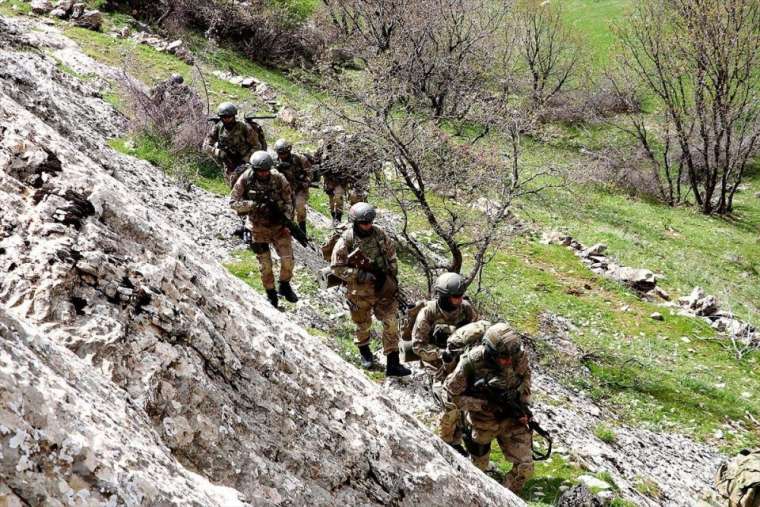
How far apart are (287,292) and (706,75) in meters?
22.1

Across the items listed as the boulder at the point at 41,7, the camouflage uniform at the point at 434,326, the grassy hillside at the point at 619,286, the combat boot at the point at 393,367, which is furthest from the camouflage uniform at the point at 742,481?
the boulder at the point at 41,7

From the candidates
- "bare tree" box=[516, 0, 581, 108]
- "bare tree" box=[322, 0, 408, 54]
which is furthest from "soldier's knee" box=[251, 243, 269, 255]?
"bare tree" box=[516, 0, 581, 108]

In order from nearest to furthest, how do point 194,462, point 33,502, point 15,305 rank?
point 33,502, point 15,305, point 194,462

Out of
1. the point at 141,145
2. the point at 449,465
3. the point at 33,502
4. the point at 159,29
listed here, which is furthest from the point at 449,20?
the point at 33,502

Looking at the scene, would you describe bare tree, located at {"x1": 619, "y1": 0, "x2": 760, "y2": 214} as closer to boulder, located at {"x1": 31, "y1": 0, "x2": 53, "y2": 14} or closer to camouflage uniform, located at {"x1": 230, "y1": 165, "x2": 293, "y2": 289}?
camouflage uniform, located at {"x1": 230, "y1": 165, "x2": 293, "y2": 289}

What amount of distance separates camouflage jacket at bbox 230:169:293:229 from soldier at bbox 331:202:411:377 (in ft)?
4.83

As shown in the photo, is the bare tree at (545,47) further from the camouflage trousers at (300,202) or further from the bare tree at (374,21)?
the camouflage trousers at (300,202)

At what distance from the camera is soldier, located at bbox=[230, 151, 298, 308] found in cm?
932

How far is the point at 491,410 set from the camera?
6762mm

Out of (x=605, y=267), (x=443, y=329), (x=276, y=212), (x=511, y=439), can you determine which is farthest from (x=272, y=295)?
(x=605, y=267)

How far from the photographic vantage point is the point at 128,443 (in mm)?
2008

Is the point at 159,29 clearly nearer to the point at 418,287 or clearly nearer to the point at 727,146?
the point at 418,287

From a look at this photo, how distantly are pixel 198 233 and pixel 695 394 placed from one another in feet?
34.8

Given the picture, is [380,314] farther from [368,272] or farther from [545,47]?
[545,47]
